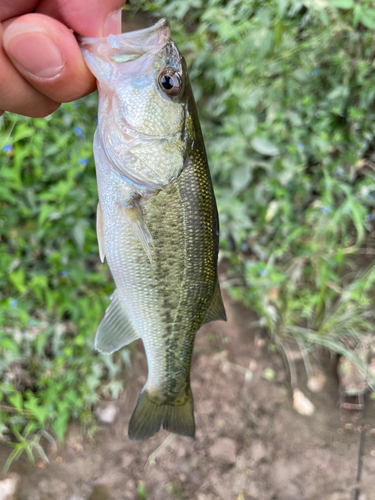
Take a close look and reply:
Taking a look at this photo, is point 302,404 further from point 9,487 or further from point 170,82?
point 170,82

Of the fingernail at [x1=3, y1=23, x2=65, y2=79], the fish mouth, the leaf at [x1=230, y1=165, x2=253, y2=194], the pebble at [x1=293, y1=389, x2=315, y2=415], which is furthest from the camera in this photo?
the pebble at [x1=293, y1=389, x2=315, y2=415]

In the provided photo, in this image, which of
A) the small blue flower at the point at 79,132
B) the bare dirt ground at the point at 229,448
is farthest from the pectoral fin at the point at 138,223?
the bare dirt ground at the point at 229,448

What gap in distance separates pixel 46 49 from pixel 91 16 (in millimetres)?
201

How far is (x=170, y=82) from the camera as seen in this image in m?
1.00

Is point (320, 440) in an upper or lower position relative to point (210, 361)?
lower

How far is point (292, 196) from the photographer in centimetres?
241

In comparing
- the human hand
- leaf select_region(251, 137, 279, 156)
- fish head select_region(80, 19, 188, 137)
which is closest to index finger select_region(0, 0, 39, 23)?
the human hand

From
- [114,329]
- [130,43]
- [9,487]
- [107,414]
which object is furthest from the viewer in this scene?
[107,414]

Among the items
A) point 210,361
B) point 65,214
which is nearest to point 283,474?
point 210,361

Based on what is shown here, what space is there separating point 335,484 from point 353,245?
1764mm

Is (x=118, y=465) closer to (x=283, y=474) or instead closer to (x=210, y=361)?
(x=210, y=361)

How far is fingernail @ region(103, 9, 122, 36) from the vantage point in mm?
946

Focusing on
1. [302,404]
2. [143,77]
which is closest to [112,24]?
[143,77]

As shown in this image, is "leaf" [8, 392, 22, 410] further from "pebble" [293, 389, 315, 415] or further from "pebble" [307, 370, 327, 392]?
"pebble" [307, 370, 327, 392]
